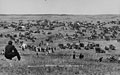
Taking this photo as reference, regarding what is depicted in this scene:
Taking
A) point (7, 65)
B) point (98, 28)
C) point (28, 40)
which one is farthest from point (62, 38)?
point (7, 65)

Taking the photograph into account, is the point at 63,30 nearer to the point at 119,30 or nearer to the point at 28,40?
the point at 119,30

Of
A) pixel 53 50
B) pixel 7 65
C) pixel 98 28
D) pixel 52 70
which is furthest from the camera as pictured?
pixel 98 28

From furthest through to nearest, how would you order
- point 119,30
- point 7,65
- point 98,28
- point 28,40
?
point 98,28 → point 119,30 → point 28,40 → point 7,65

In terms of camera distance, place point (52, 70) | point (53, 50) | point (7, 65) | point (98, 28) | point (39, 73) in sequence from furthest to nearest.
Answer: point (98, 28), point (53, 50), point (7, 65), point (52, 70), point (39, 73)

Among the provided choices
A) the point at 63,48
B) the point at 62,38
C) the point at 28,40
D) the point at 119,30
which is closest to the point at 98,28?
the point at 119,30

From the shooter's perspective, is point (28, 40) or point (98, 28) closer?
point (28, 40)

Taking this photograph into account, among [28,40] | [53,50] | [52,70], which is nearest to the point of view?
[52,70]

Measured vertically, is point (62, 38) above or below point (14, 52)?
below

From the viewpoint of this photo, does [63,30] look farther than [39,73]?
Yes

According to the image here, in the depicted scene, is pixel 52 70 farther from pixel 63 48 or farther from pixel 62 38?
pixel 62 38
